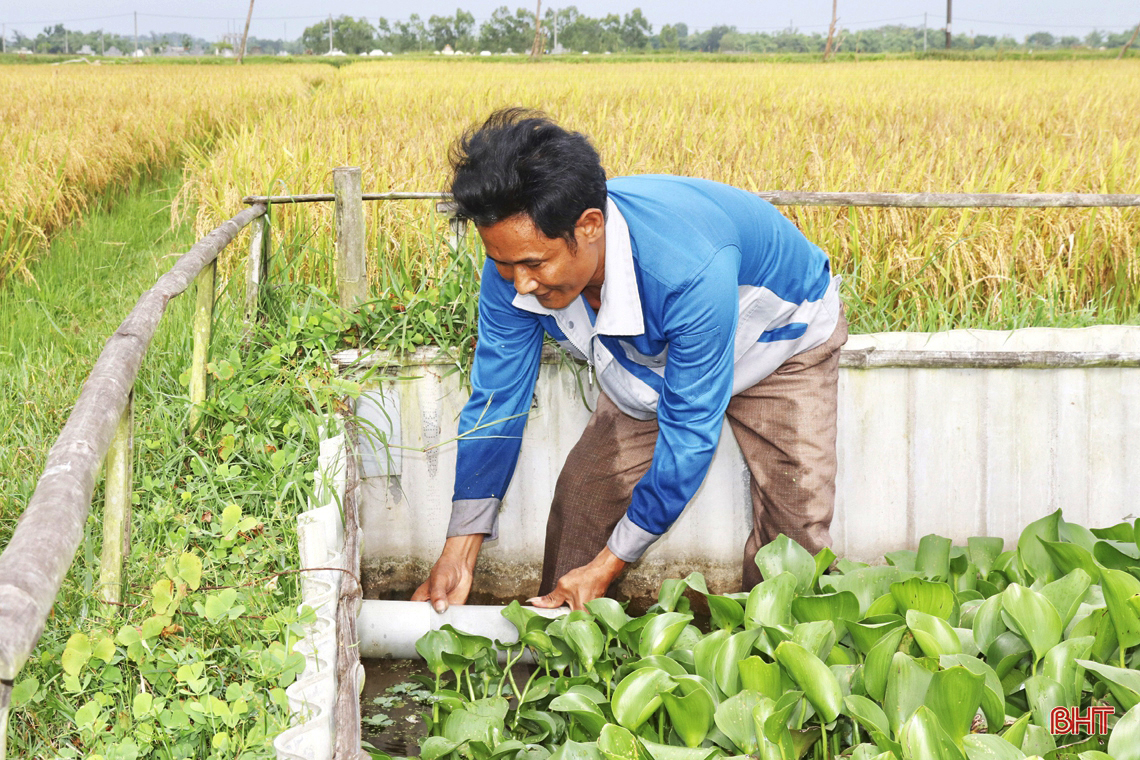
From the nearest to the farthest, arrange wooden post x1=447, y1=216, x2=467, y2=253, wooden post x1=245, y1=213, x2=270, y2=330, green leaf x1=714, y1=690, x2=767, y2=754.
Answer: green leaf x1=714, y1=690, x2=767, y2=754, wooden post x1=245, y1=213, x2=270, y2=330, wooden post x1=447, y1=216, x2=467, y2=253

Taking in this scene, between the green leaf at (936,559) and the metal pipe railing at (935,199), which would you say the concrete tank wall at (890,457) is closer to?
the metal pipe railing at (935,199)

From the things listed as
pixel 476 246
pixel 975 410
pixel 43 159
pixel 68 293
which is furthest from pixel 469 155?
pixel 43 159

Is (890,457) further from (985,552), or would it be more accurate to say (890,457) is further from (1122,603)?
(1122,603)

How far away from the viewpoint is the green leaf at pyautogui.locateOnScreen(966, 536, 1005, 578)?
2.37 metres

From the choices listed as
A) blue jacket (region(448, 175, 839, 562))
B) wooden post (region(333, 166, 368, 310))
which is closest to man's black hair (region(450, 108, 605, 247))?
blue jacket (region(448, 175, 839, 562))

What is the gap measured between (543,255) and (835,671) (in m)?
1.00

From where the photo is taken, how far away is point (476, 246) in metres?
2.97

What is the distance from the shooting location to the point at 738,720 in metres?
1.55

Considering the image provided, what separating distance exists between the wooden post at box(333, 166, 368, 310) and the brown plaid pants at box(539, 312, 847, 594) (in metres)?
0.98

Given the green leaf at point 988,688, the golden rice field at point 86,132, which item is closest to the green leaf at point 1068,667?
the green leaf at point 988,688

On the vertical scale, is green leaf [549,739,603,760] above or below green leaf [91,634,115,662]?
below

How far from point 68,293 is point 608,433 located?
2.66 metres

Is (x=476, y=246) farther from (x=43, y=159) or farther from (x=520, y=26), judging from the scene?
(x=520, y=26)

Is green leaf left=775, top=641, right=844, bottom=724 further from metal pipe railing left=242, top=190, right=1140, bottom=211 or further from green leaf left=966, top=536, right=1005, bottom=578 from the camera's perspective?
metal pipe railing left=242, top=190, right=1140, bottom=211
